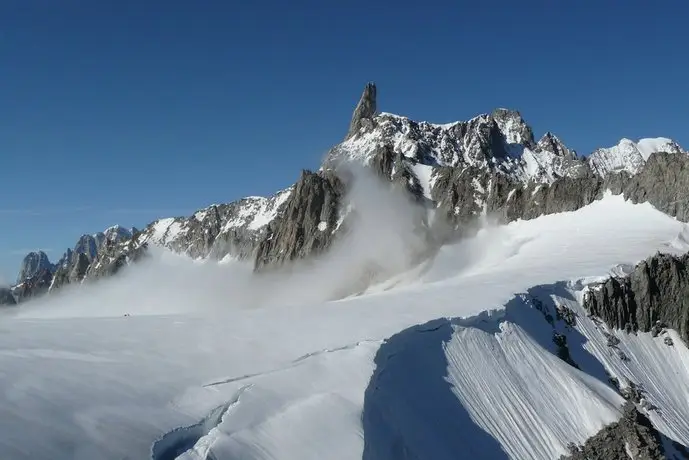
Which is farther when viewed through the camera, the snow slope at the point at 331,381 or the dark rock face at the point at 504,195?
the dark rock face at the point at 504,195

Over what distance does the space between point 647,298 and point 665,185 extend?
48.9m

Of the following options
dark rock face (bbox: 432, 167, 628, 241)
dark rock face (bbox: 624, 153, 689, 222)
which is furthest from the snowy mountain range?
dark rock face (bbox: 432, 167, 628, 241)

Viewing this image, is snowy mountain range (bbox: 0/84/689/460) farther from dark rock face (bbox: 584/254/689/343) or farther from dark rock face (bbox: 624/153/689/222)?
dark rock face (bbox: 624/153/689/222)

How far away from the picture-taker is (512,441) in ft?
114

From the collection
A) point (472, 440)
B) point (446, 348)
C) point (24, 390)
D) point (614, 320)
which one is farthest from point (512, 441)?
point (614, 320)

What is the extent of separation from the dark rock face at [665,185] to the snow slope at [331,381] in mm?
47653

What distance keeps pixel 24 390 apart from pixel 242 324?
16910mm

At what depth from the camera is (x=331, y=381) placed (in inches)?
1151

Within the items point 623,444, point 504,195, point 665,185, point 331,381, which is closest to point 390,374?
point 331,381

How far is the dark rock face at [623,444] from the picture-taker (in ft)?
124

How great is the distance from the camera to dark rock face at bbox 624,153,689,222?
10050cm

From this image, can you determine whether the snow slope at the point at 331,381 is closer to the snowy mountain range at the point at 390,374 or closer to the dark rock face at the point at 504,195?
the snowy mountain range at the point at 390,374

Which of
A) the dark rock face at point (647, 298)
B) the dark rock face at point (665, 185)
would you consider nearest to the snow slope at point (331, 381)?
the dark rock face at point (647, 298)

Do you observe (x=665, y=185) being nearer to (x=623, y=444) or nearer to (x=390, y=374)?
(x=623, y=444)
